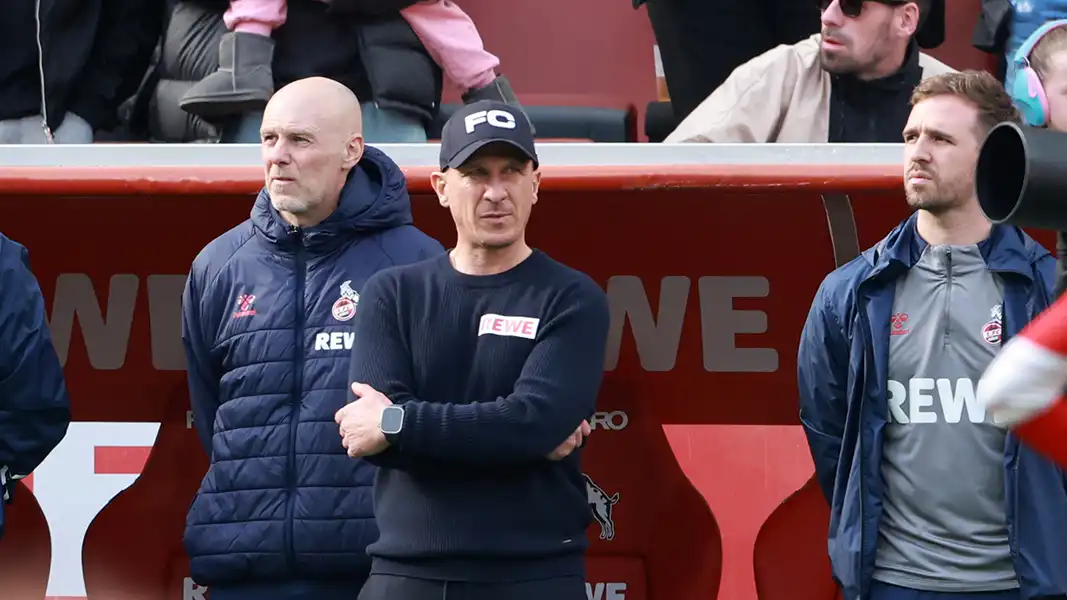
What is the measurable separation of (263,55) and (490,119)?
114 centimetres

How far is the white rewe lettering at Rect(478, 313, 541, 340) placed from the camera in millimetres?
3205

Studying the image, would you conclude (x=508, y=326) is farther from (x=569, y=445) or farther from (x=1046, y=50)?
(x=1046, y=50)

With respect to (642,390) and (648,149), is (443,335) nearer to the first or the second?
(648,149)

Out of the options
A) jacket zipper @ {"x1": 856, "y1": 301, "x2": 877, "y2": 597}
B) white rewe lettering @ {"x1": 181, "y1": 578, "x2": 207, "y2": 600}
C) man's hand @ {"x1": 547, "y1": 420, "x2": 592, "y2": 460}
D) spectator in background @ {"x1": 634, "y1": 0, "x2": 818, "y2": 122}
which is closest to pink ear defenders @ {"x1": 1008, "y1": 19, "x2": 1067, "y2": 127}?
jacket zipper @ {"x1": 856, "y1": 301, "x2": 877, "y2": 597}

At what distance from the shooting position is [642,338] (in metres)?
4.50

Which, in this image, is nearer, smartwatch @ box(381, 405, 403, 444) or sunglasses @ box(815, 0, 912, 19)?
smartwatch @ box(381, 405, 403, 444)

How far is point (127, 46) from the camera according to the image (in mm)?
4723

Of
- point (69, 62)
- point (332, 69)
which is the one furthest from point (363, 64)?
point (69, 62)

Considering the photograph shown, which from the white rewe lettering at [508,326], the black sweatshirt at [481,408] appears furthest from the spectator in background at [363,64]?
the white rewe lettering at [508,326]

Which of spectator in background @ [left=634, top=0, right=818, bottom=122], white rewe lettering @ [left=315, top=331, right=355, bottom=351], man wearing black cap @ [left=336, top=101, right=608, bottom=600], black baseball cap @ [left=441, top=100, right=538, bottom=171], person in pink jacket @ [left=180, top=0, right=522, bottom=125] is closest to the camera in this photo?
man wearing black cap @ [left=336, top=101, right=608, bottom=600]

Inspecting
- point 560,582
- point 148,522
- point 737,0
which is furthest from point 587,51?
point 560,582

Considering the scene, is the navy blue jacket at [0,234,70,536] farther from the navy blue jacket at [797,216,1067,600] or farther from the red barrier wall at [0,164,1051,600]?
the navy blue jacket at [797,216,1067,600]

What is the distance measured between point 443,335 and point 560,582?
490 mm

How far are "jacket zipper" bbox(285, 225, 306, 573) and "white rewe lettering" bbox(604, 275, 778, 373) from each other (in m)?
1.06
